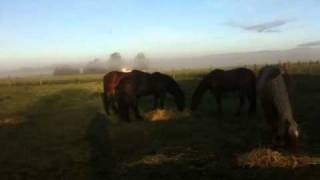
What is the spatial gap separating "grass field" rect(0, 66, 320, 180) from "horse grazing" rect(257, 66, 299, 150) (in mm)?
849

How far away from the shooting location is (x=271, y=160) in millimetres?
11406

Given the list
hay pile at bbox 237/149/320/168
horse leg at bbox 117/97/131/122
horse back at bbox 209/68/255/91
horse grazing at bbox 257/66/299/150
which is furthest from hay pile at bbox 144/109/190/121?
hay pile at bbox 237/149/320/168

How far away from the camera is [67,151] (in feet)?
48.6

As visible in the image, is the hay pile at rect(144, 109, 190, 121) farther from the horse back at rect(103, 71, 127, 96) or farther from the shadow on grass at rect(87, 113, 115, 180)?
the horse back at rect(103, 71, 127, 96)

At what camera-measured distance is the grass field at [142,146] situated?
37.1ft

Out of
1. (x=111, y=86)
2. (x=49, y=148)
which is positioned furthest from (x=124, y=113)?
(x=49, y=148)

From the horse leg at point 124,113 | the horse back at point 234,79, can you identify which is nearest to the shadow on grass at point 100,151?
the horse leg at point 124,113

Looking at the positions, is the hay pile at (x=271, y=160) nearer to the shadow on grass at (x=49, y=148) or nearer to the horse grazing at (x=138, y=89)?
the shadow on grass at (x=49, y=148)

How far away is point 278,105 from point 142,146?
14.3 ft

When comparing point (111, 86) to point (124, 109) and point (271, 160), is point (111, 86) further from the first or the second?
point (271, 160)

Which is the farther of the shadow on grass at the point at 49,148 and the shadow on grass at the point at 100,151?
the shadow on grass at the point at 49,148

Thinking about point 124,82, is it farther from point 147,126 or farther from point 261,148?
point 261,148

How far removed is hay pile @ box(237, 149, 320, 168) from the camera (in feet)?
36.8

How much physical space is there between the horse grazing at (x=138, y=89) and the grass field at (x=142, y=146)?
33.1 inches
